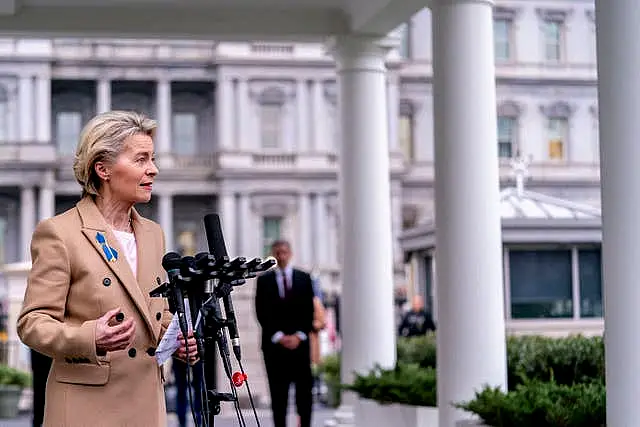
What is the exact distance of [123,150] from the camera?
438 centimetres

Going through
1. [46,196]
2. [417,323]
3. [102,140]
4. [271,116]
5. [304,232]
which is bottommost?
[417,323]

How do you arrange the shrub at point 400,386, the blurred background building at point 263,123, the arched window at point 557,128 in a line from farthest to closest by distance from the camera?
the arched window at point 557,128
the blurred background building at point 263,123
the shrub at point 400,386

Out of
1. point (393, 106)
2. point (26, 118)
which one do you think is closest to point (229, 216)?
point (393, 106)

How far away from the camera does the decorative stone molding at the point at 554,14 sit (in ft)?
191

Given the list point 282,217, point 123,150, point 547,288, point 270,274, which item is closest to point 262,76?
point 282,217

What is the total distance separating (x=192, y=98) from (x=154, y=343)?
52856mm

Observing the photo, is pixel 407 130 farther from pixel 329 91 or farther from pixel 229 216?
pixel 229 216

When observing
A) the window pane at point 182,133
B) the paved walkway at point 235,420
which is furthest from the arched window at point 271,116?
the paved walkway at point 235,420

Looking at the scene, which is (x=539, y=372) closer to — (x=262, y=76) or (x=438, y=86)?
(x=438, y=86)

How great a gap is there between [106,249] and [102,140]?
1.22 ft

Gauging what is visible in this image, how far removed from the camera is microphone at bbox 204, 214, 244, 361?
13.5 feet

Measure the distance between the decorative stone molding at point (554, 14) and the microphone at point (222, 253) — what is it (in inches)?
2183

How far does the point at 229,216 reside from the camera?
53812 millimetres

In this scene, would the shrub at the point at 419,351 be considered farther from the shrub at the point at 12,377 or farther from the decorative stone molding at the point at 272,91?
the decorative stone molding at the point at 272,91
